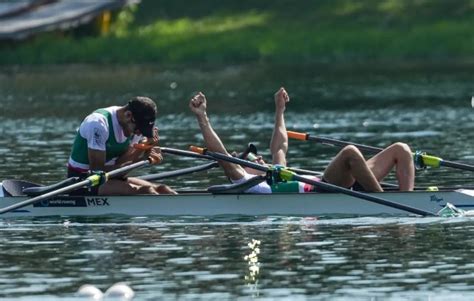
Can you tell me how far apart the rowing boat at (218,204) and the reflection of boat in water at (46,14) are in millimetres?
49422

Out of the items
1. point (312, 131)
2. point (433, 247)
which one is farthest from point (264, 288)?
point (312, 131)

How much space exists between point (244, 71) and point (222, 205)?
41667 mm

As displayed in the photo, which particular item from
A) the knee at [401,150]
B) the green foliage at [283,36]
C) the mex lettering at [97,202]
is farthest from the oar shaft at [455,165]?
the green foliage at [283,36]

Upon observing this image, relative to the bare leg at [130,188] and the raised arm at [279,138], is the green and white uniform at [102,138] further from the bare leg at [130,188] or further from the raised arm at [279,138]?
the raised arm at [279,138]

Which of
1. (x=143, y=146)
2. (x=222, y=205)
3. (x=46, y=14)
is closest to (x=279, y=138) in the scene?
(x=222, y=205)

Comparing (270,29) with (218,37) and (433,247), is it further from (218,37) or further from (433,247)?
(433,247)

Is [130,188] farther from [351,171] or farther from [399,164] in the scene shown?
[399,164]

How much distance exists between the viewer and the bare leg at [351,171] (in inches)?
962

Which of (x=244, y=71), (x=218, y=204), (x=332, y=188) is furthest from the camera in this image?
(x=244, y=71)

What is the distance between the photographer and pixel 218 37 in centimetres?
7338

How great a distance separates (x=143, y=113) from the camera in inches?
943

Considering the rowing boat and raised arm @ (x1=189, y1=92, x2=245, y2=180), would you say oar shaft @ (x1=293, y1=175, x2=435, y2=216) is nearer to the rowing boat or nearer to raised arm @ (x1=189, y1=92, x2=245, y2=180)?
the rowing boat

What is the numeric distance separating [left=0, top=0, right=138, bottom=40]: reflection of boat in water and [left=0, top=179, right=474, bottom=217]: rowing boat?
49.4 metres

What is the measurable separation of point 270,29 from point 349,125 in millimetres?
31717
